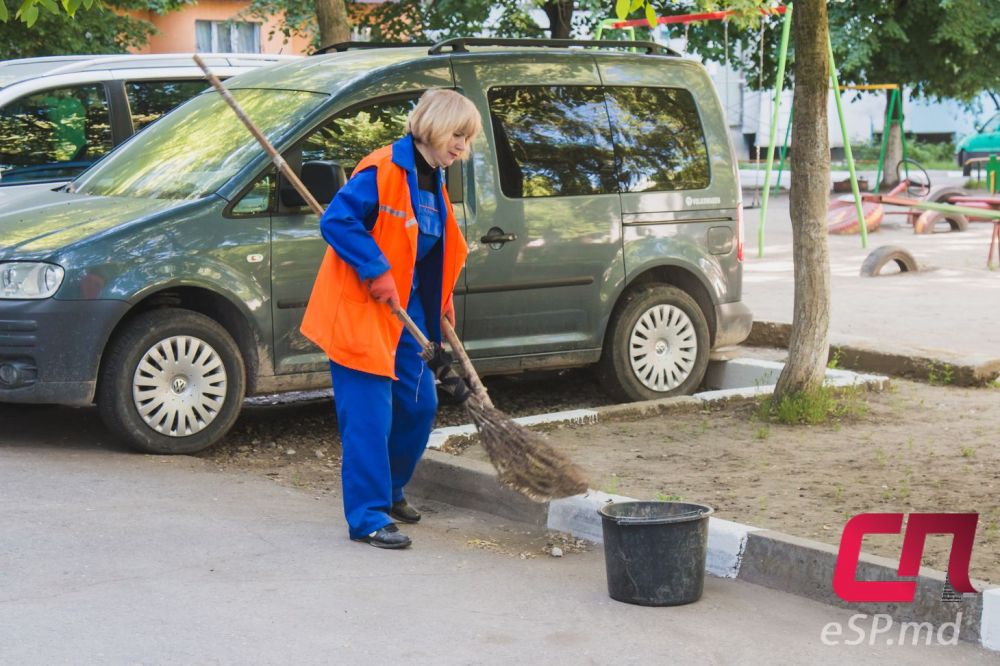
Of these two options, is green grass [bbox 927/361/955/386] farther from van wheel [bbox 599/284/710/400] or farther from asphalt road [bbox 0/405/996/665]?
asphalt road [bbox 0/405/996/665]

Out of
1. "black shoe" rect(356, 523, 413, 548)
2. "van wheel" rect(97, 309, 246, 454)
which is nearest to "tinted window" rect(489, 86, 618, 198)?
"van wheel" rect(97, 309, 246, 454)

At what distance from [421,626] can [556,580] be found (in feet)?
2.58

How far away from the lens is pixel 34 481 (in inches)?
263

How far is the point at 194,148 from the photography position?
25.8 ft

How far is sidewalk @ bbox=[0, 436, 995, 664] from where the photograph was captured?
15.0 ft

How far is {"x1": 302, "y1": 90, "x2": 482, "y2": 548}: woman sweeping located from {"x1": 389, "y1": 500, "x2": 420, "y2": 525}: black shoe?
30cm

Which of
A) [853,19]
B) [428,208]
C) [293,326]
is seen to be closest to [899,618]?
[428,208]

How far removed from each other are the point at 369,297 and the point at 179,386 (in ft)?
6.43

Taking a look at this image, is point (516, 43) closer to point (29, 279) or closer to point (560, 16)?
→ point (29, 279)

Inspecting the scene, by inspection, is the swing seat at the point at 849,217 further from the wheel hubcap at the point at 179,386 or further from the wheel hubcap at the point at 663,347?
the wheel hubcap at the point at 179,386

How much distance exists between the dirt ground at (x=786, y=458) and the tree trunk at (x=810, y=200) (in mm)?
351

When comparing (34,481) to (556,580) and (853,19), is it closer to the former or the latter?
(556,580)

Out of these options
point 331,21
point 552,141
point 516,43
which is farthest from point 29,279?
point 331,21

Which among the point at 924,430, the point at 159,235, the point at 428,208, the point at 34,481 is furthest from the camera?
the point at 924,430
